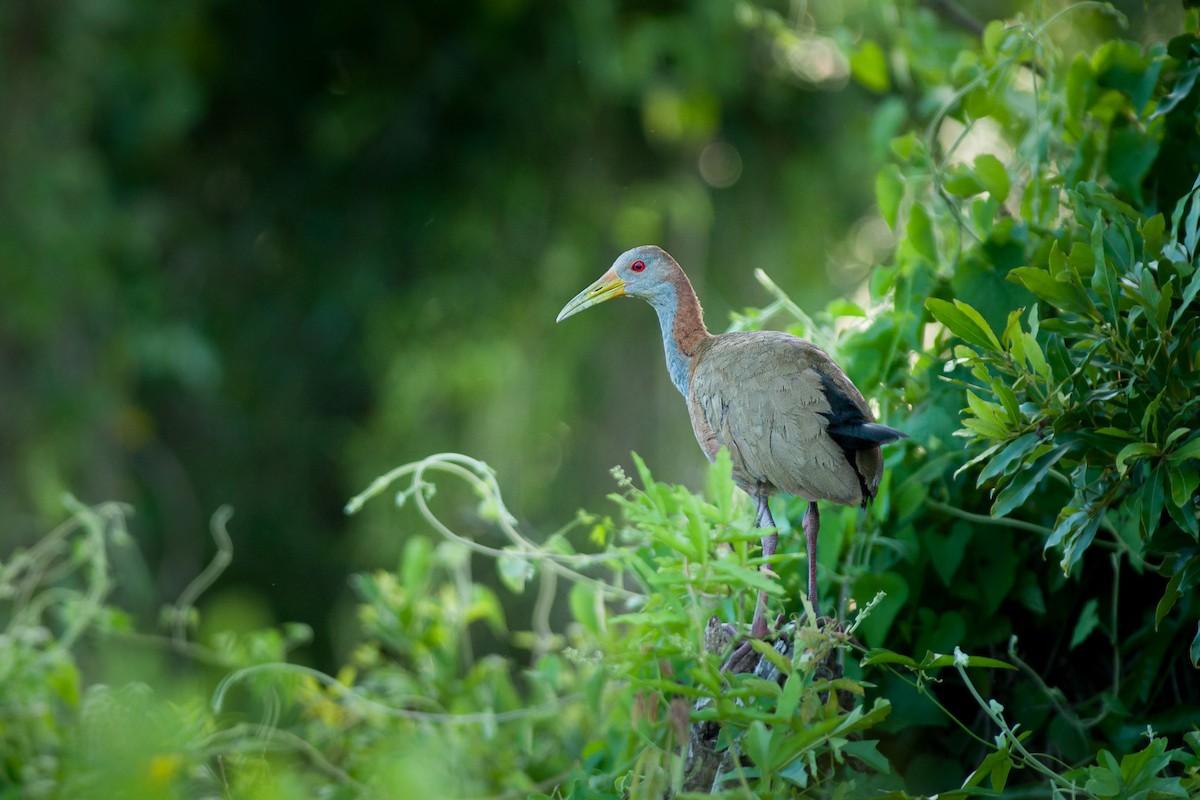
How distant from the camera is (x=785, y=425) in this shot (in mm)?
1469

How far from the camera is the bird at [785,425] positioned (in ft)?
4.72

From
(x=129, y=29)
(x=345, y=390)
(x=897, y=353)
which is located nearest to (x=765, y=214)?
(x=345, y=390)

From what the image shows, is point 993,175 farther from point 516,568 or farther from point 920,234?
point 516,568

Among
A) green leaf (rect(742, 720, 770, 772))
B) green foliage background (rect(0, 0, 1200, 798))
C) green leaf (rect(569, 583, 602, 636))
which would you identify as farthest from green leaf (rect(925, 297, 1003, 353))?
green leaf (rect(569, 583, 602, 636))

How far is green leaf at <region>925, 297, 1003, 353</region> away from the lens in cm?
124

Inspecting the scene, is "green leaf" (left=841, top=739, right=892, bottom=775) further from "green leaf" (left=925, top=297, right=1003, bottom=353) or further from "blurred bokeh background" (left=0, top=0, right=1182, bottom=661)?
"blurred bokeh background" (left=0, top=0, right=1182, bottom=661)

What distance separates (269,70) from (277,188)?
0.61 metres

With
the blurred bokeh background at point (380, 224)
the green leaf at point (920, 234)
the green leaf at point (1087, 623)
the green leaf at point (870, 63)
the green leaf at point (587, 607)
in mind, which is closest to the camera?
the green leaf at point (1087, 623)

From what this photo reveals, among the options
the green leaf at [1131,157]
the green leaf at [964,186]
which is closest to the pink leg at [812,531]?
the green leaf at [964,186]

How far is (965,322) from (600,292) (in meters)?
0.74

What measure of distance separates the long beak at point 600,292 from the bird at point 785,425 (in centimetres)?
20

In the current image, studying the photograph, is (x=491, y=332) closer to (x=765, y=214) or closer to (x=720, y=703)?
(x=765, y=214)

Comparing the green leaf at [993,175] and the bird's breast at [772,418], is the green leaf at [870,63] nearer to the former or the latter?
the green leaf at [993,175]

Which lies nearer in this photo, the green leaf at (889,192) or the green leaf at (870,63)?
the green leaf at (889,192)
